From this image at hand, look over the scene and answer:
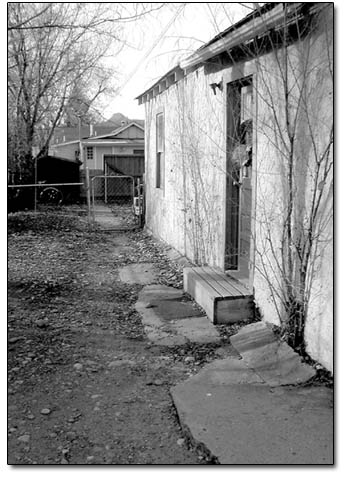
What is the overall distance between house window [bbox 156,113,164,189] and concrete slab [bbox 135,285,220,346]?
4.39 meters

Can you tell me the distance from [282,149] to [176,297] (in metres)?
2.56

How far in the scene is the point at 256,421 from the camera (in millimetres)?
3422

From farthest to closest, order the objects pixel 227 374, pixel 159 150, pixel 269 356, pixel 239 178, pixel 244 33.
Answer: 1. pixel 159 150
2. pixel 239 178
3. pixel 244 33
4. pixel 269 356
5. pixel 227 374

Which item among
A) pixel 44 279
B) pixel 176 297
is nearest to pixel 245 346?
pixel 176 297

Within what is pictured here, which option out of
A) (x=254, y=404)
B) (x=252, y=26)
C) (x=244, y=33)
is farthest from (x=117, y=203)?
(x=254, y=404)

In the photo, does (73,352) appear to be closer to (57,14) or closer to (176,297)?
(176,297)

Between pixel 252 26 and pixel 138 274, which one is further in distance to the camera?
pixel 138 274

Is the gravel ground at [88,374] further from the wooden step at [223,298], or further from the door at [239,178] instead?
the door at [239,178]

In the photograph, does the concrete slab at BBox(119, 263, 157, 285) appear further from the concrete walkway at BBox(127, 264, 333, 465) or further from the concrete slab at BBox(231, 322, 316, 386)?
the concrete slab at BBox(231, 322, 316, 386)

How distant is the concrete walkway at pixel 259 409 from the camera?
10.1 feet

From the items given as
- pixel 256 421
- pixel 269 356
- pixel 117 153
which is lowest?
pixel 256 421

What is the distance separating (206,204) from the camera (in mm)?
7273

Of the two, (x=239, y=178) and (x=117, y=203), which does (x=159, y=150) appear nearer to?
(x=239, y=178)

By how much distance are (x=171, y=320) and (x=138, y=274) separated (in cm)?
249
